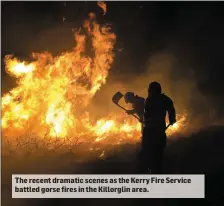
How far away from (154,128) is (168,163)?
2.03 ft

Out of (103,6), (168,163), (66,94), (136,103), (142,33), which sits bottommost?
(168,163)

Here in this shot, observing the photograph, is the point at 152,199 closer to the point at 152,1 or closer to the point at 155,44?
the point at 155,44

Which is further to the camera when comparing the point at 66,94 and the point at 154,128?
the point at 66,94

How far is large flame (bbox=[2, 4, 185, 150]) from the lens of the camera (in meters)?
5.09

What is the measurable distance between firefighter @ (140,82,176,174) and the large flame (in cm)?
20

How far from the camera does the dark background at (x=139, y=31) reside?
5.14m

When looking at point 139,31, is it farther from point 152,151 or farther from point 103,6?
point 152,151

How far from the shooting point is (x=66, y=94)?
514 centimetres

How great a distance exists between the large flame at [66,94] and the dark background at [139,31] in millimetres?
149

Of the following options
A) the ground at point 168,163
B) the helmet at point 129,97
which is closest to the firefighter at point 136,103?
the helmet at point 129,97

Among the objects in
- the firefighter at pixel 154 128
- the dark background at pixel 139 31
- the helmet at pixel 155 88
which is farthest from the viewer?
the dark background at pixel 139 31

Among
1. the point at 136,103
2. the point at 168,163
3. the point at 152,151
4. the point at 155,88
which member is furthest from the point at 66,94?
the point at 168,163

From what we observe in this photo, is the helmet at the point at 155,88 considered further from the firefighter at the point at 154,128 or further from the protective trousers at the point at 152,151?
the protective trousers at the point at 152,151

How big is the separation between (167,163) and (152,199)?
1.97ft
